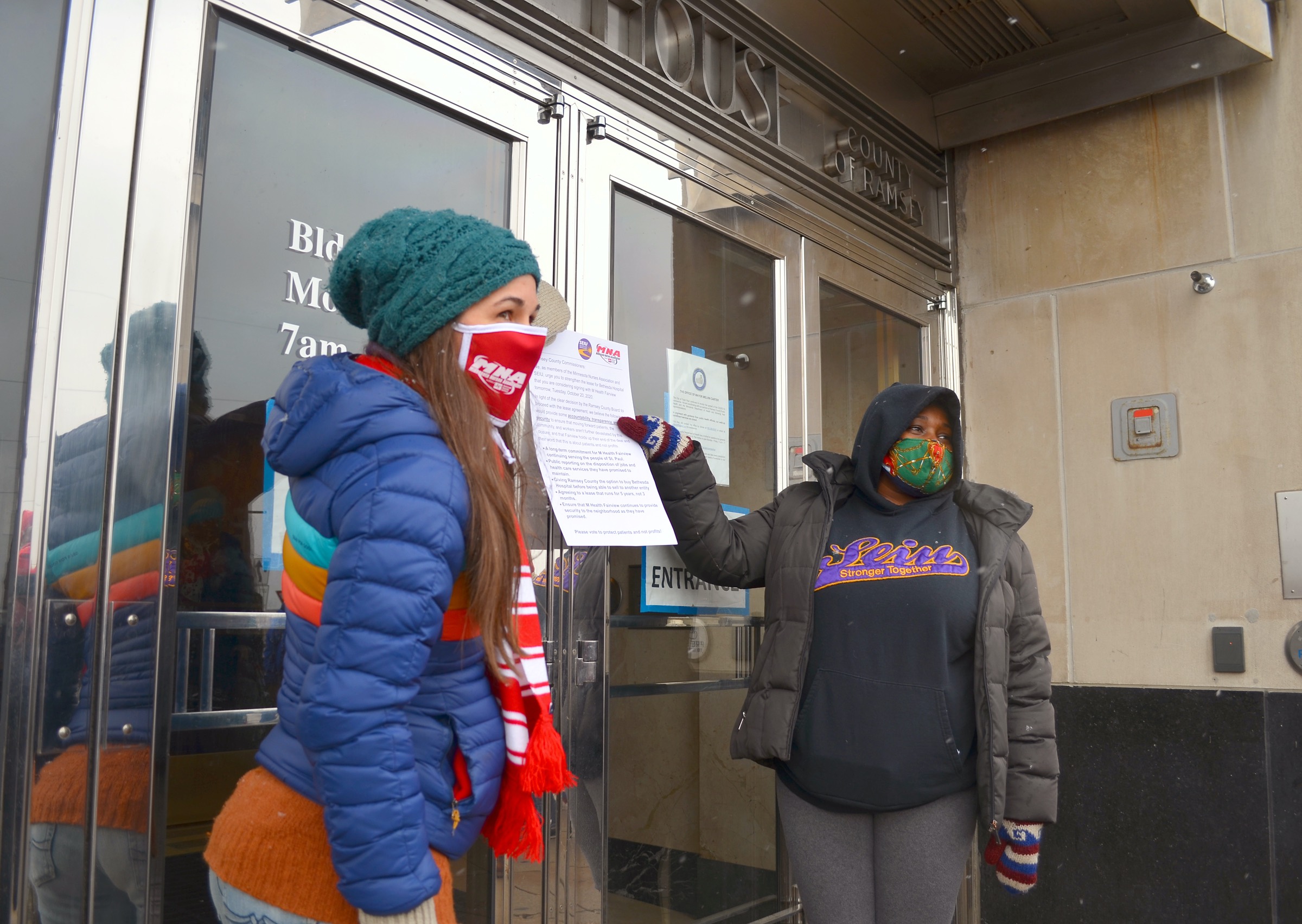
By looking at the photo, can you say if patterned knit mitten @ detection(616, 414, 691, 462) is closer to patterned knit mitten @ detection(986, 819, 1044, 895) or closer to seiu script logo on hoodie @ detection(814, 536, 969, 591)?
seiu script logo on hoodie @ detection(814, 536, 969, 591)

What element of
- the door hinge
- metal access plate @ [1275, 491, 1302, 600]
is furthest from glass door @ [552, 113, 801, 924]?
metal access plate @ [1275, 491, 1302, 600]

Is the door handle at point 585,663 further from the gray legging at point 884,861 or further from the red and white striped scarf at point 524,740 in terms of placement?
the red and white striped scarf at point 524,740

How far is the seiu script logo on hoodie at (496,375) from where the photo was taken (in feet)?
4.98

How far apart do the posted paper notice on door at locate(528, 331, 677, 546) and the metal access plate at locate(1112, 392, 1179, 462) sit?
7.69 feet

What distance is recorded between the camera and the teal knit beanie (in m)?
1.46

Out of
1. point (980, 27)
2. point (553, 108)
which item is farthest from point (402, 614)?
point (980, 27)

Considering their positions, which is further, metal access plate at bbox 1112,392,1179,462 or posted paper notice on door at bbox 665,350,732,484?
metal access plate at bbox 1112,392,1179,462

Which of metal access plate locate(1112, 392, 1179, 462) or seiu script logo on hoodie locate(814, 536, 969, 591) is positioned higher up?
metal access plate locate(1112, 392, 1179, 462)

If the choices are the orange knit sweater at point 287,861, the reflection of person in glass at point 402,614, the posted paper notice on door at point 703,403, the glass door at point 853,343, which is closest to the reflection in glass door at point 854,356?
the glass door at point 853,343

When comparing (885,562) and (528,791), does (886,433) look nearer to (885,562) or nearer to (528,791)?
(885,562)

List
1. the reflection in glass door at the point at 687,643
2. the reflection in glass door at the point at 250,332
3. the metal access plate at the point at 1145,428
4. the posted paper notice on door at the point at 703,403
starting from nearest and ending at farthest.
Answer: the reflection in glass door at the point at 250,332
the reflection in glass door at the point at 687,643
the posted paper notice on door at the point at 703,403
the metal access plate at the point at 1145,428

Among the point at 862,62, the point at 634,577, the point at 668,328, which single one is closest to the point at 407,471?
the point at 634,577

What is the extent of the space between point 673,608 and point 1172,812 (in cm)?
221

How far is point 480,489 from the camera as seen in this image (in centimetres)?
137
